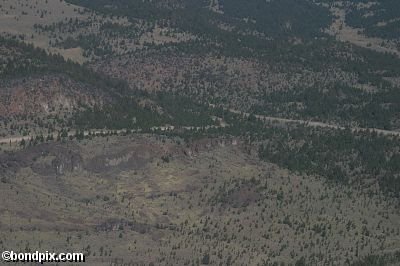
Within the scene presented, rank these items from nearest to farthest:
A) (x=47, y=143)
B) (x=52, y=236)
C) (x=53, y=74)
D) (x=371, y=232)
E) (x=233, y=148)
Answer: (x=52, y=236) → (x=371, y=232) → (x=47, y=143) → (x=233, y=148) → (x=53, y=74)

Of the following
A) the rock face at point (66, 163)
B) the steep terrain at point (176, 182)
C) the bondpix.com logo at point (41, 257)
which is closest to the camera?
the bondpix.com logo at point (41, 257)

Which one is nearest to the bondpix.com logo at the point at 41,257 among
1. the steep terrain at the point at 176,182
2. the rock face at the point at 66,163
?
the steep terrain at the point at 176,182

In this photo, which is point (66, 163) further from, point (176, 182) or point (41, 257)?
point (41, 257)

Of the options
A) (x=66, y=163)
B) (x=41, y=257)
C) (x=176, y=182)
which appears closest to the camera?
(x=41, y=257)

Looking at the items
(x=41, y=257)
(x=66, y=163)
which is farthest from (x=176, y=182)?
(x=41, y=257)

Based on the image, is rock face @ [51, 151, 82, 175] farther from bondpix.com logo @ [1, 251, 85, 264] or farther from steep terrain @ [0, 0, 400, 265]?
bondpix.com logo @ [1, 251, 85, 264]

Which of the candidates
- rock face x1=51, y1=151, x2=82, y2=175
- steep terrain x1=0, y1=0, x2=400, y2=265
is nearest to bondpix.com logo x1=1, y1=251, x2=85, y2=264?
steep terrain x1=0, y1=0, x2=400, y2=265

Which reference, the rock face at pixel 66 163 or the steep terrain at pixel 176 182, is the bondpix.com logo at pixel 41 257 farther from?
the rock face at pixel 66 163

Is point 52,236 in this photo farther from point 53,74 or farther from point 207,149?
point 53,74

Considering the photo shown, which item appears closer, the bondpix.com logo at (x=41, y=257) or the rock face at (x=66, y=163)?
the bondpix.com logo at (x=41, y=257)

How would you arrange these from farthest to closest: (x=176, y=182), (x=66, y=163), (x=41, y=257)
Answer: (x=176, y=182)
(x=66, y=163)
(x=41, y=257)

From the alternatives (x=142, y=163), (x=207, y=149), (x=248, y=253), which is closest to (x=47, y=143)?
(x=142, y=163)
